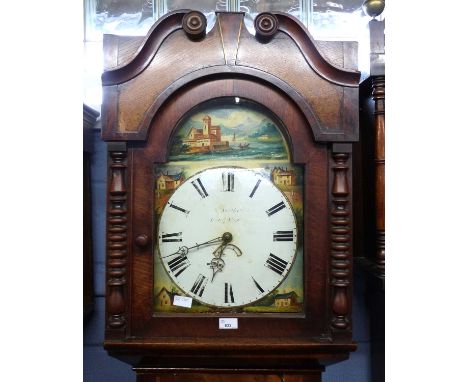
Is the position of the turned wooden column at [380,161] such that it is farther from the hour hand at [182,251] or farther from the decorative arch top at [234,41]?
the hour hand at [182,251]

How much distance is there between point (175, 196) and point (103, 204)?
439mm

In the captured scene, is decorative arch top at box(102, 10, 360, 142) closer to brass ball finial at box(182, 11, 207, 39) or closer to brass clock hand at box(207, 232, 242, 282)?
brass ball finial at box(182, 11, 207, 39)

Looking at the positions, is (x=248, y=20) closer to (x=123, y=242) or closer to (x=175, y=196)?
(x=175, y=196)

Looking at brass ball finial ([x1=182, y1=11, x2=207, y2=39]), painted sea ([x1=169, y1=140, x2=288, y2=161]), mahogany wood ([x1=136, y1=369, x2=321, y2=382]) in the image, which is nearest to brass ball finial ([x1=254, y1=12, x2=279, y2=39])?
brass ball finial ([x1=182, y1=11, x2=207, y2=39])

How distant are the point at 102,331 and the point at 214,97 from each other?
0.77 meters

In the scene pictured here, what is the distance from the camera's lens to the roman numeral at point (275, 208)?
3.29 feet

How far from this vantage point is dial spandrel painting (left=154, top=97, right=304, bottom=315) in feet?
3.27

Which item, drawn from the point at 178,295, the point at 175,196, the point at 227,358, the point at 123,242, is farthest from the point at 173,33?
the point at 227,358

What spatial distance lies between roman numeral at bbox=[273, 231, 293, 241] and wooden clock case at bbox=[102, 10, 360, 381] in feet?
0.12

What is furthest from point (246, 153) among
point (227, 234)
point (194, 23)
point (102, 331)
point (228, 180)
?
point (102, 331)

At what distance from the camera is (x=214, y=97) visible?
1.00 metres

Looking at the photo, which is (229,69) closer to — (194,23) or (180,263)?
(194,23)

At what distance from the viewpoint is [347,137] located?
0.98 metres

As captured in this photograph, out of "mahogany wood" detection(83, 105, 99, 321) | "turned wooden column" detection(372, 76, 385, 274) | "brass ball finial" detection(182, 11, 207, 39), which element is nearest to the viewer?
"brass ball finial" detection(182, 11, 207, 39)
